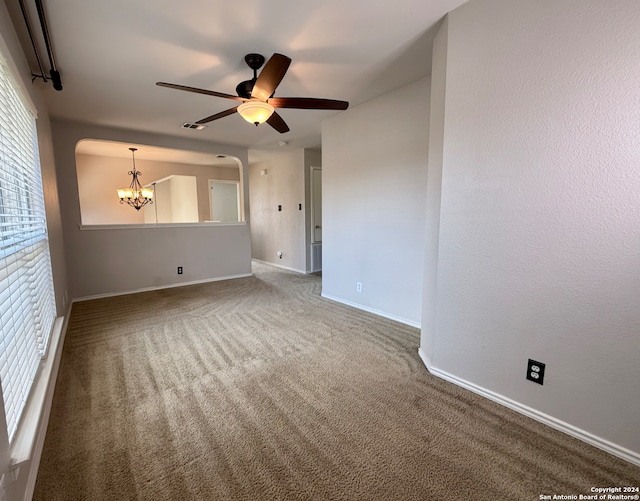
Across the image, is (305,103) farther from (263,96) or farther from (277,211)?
(277,211)

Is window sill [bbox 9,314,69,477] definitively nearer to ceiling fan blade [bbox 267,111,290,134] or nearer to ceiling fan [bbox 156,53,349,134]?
ceiling fan [bbox 156,53,349,134]

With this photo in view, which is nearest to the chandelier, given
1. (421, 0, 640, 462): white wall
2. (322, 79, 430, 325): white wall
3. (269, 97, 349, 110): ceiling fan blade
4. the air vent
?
the air vent

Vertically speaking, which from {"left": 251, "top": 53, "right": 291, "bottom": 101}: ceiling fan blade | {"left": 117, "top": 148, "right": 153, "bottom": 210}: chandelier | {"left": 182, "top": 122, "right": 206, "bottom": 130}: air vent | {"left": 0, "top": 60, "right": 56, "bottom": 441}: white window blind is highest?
{"left": 182, "top": 122, "right": 206, "bottom": 130}: air vent

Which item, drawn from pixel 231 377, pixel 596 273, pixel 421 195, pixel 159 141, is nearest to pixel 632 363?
pixel 596 273

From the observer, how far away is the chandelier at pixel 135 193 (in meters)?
5.38

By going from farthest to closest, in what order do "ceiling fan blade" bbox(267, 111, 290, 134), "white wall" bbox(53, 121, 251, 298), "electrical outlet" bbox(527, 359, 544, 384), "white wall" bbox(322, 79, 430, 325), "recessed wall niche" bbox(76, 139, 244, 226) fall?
"recessed wall niche" bbox(76, 139, 244, 226), "white wall" bbox(53, 121, 251, 298), "white wall" bbox(322, 79, 430, 325), "ceiling fan blade" bbox(267, 111, 290, 134), "electrical outlet" bbox(527, 359, 544, 384)

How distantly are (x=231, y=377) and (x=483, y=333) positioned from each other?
5.78 ft

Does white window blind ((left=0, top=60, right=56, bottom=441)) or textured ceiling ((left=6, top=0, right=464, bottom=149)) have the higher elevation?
textured ceiling ((left=6, top=0, right=464, bottom=149))

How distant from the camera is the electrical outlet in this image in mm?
1608

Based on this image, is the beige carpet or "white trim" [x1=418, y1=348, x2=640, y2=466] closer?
the beige carpet

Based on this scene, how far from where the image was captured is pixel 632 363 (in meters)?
1.35

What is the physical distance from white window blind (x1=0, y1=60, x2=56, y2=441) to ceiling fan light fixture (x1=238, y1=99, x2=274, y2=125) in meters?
1.24

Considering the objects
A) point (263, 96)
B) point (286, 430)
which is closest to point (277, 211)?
point (263, 96)

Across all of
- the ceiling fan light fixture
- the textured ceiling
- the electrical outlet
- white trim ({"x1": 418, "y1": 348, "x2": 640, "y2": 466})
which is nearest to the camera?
white trim ({"x1": 418, "y1": 348, "x2": 640, "y2": 466})
